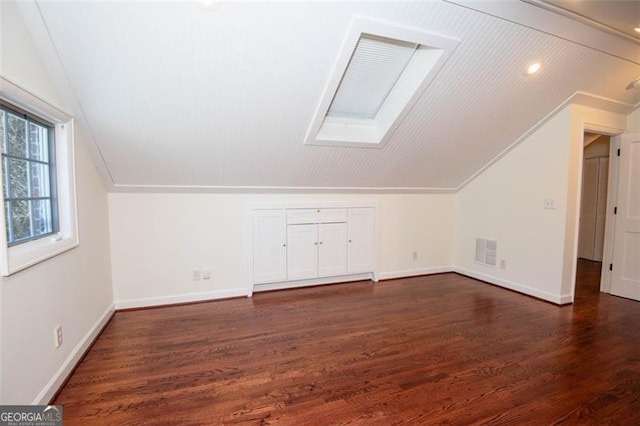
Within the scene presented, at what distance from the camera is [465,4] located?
2.03 meters

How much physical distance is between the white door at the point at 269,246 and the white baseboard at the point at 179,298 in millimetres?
285

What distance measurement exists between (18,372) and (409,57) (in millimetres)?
3331

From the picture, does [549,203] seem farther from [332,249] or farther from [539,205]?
[332,249]

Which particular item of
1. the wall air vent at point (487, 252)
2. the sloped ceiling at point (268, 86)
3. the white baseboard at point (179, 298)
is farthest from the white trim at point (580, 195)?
the white baseboard at point (179, 298)

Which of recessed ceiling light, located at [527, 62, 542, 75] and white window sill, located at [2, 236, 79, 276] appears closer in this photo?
white window sill, located at [2, 236, 79, 276]

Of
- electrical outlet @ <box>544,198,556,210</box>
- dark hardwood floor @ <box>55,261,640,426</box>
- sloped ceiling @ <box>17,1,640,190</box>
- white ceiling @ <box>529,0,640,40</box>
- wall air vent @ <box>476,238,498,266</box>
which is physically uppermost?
white ceiling @ <box>529,0,640,40</box>

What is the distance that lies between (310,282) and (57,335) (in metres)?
2.56

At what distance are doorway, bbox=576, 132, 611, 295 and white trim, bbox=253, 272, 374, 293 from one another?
3895 mm

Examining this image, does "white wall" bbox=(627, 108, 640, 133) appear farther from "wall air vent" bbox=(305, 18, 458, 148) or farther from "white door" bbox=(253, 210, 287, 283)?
"white door" bbox=(253, 210, 287, 283)

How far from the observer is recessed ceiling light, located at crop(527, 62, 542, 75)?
8.69 ft

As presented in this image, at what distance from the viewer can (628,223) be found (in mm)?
3574

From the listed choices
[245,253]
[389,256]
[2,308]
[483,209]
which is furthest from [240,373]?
[483,209]

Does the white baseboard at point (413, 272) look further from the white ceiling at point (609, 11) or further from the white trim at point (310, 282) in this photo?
the white ceiling at point (609, 11)

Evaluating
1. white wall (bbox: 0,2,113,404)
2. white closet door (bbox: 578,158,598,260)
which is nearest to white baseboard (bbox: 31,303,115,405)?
white wall (bbox: 0,2,113,404)
